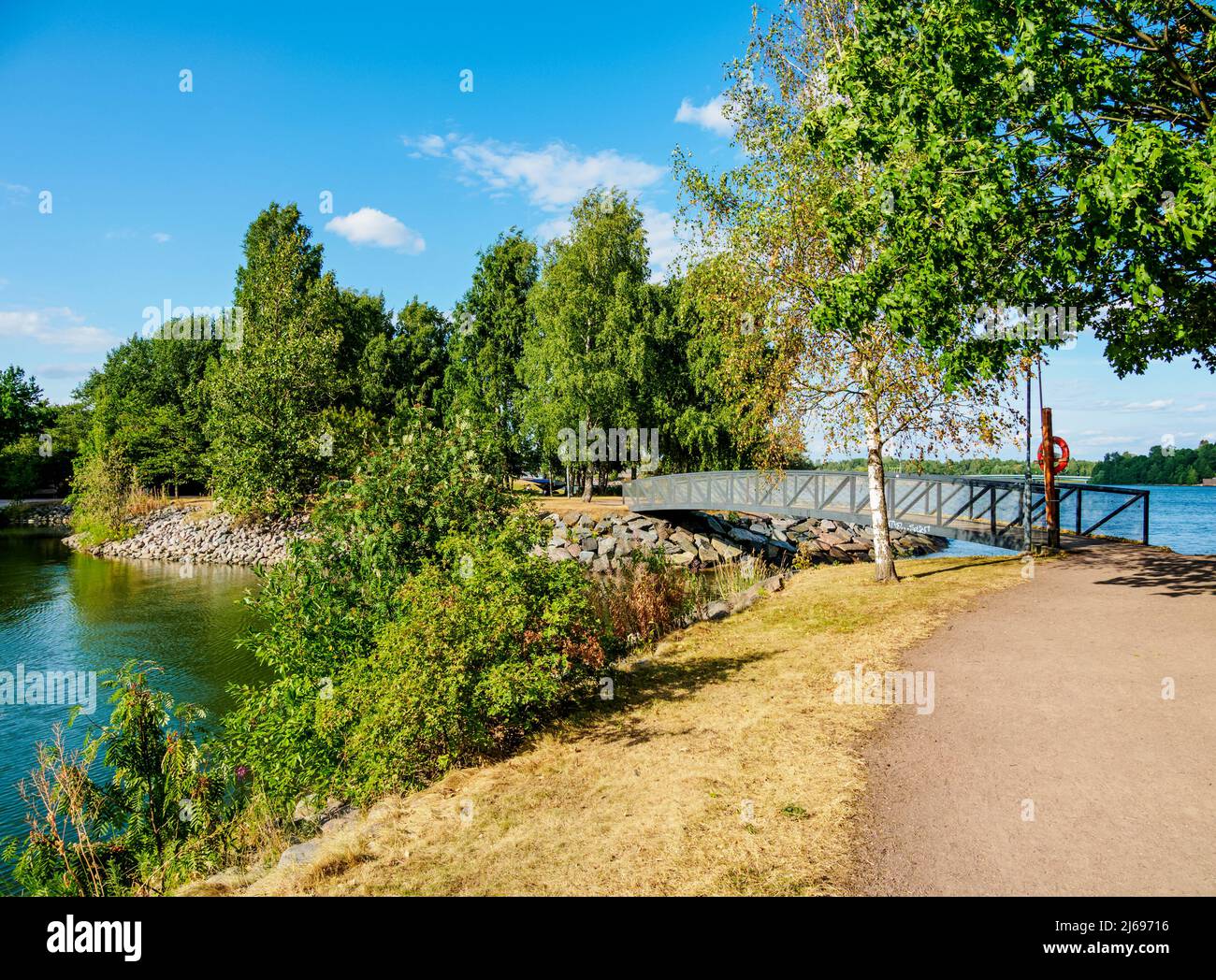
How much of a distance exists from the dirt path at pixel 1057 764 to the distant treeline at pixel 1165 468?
341 feet

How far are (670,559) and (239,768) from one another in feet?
70.8

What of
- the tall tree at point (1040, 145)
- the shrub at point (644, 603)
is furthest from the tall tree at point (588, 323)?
the tall tree at point (1040, 145)

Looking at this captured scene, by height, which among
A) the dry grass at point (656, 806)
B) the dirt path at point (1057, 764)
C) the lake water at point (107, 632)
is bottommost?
the lake water at point (107, 632)

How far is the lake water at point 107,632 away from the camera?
1281 cm

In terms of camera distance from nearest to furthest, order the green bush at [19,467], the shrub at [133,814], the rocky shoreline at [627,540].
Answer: the shrub at [133,814] → the rocky shoreline at [627,540] → the green bush at [19,467]

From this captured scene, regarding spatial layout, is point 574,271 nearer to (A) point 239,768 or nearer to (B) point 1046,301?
(B) point 1046,301

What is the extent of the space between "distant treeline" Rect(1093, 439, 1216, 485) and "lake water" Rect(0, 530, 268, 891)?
359 ft

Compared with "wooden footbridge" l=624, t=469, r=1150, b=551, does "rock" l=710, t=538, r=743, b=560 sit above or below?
below

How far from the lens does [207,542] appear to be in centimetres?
3719

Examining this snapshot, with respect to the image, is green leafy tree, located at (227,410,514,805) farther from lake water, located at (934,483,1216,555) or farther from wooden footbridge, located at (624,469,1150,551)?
lake water, located at (934,483,1216,555)

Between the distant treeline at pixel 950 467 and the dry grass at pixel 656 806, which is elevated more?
the distant treeline at pixel 950 467

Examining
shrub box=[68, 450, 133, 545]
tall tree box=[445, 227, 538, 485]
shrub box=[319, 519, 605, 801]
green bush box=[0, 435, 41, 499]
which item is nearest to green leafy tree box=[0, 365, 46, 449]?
green bush box=[0, 435, 41, 499]

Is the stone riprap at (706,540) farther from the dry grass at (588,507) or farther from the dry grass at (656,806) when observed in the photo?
the dry grass at (656,806)

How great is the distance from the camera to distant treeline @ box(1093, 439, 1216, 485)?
92938mm
